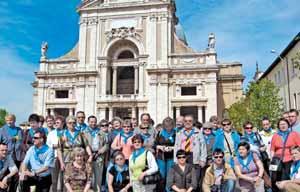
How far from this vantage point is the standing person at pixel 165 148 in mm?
8688

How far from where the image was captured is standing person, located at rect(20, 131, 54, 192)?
755cm

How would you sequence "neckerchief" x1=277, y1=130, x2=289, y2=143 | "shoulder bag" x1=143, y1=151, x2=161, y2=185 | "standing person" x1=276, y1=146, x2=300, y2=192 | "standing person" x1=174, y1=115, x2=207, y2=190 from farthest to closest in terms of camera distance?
"standing person" x1=174, y1=115, x2=207, y2=190 < "neckerchief" x1=277, y1=130, x2=289, y2=143 < "shoulder bag" x1=143, y1=151, x2=161, y2=185 < "standing person" x1=276, y1=146, x2=300, y2=192

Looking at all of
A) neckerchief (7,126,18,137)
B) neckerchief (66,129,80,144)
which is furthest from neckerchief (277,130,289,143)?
neckerchief (7,126,18,137)

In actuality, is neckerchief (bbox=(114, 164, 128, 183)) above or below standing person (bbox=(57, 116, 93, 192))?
below

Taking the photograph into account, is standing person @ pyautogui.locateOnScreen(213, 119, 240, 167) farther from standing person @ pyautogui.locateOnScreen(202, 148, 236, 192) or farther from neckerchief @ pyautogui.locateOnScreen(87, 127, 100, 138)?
neckerchief @ pyautogui.locateOnScreen(87, 127, 100, 138)

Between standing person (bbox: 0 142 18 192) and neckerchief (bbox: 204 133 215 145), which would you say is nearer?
standing person (bbox: 0 142 18 192)

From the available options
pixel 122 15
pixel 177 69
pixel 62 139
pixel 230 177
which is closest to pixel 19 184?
pixel 62 139

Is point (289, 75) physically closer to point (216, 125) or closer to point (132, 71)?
point (132, 71)

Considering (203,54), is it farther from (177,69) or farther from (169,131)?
(169,131)

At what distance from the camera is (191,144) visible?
28.1 feet

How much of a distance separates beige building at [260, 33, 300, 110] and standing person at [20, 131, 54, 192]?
88.3 feet

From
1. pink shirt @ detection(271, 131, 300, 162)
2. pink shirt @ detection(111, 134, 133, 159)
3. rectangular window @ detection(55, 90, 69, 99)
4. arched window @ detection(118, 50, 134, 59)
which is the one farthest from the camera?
arched window @ detection(118, 50, 134, 59)

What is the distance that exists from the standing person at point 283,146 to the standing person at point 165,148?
2.34 meters

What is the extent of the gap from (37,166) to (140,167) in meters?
2.16
